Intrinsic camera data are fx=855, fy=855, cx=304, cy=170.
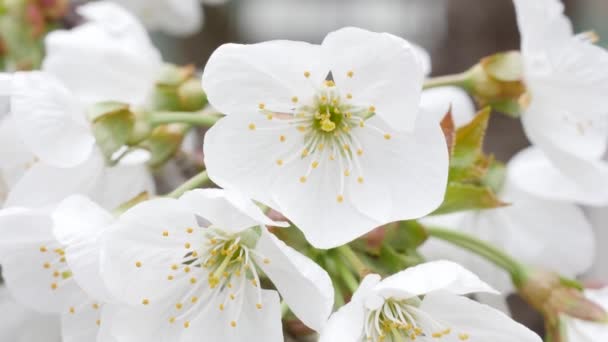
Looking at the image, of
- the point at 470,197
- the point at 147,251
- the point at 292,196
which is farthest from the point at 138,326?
the point at 470,197

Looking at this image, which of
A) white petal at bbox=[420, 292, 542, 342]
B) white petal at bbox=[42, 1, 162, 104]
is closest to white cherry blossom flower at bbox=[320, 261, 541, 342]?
white petal at bbox=[420, 292, 542, 342]

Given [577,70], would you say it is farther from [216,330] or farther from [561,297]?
[216,330]

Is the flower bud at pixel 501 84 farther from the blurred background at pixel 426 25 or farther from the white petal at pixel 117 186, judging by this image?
the blurred background at pixel 426 25

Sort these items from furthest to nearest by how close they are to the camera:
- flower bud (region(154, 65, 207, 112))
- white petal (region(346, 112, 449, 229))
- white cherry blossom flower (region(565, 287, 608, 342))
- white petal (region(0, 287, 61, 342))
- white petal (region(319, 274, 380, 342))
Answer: flower bud (region(154, 65, 207, 112)) < white petal (region(0, 287, 61, 342)) < white cherry blossom flower (region(565, 287, 608, 342)) < white petal (region(346, 112, 449, 229)) < white petal (region(319, 274, 380, 342))

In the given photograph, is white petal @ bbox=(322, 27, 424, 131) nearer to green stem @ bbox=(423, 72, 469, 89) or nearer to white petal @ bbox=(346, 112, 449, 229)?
white petal @ bbox=(346, 112, 449, 229)

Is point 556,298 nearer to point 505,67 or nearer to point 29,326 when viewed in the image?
point 505,67

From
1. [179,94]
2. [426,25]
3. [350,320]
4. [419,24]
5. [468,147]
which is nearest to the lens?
[350,320]
